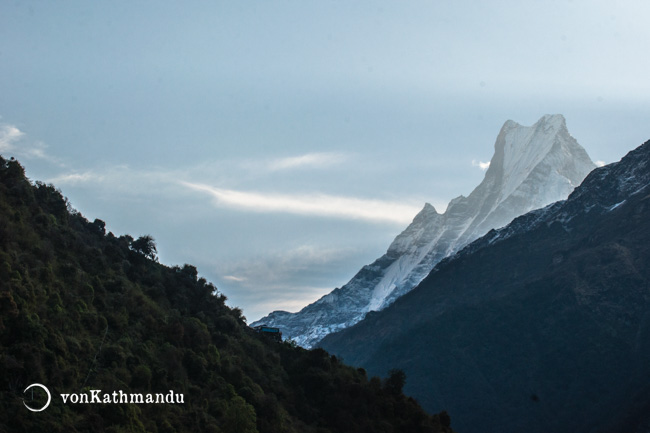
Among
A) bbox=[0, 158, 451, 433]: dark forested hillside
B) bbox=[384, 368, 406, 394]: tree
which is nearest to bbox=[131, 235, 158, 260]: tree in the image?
bbox=[0, 158, 451, 433]: dark forested hillside

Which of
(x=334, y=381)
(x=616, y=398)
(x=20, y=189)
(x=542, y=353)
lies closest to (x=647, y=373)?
(x=616, y=398)

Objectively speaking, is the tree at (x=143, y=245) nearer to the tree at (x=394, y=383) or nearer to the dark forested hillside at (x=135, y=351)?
the dark forested hillside at (x=135, y=351)

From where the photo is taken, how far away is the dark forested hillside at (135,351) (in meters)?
57.2

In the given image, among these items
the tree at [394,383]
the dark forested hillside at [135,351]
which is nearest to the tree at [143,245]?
the dark forested hillside at [135,351]

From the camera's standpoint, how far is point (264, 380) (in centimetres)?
9000

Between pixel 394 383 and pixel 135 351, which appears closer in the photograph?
pixel 135 351

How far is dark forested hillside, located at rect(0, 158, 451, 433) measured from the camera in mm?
57250

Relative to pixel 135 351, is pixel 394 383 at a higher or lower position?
lower

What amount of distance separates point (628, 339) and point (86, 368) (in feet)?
472

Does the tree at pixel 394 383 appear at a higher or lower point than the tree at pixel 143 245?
lower

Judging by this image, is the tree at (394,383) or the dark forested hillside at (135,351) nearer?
the dark forested hillside at (135,351)

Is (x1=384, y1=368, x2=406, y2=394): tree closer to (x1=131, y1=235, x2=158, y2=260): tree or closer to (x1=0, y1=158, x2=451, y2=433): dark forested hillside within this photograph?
(x1=0, y1=158, x2=451, y2=433): dark forested hillside

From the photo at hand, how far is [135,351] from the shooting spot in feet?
→ 235

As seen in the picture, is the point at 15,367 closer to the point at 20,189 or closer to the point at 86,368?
the point at 86,368
